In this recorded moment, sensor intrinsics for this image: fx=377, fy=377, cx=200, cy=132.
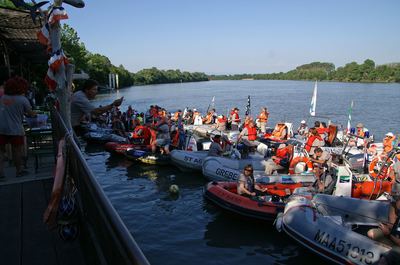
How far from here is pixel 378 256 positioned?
6535mm

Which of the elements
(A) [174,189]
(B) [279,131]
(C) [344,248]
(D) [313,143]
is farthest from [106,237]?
(B) [279,131]

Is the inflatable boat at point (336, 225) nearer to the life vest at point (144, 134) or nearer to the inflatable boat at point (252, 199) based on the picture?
the inflatable boat at point (252, 199)

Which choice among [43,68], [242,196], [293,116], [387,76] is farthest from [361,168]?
[387,76]

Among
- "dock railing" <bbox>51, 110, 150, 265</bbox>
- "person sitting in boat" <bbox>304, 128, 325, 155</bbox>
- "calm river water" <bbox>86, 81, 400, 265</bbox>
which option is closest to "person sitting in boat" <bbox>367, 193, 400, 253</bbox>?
"calm river water" <bbox>86, 81, 400, 265</bbox>

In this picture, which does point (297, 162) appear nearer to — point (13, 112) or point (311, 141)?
point (311, 141)

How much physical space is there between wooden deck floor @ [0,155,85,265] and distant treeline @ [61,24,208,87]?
23599mm

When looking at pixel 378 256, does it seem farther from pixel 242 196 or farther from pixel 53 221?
pixel 53 221

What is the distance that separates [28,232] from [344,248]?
18.5ft

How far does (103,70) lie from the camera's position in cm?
9631

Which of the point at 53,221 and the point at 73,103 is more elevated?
the point at 73,103

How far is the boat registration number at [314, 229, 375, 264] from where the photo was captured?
6707 mm

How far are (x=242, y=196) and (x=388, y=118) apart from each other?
1241 inches

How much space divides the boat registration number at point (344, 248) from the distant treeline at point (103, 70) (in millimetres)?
24006

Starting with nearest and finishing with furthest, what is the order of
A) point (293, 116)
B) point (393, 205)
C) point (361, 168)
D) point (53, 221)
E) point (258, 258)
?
1. point (53, 221)
2. point (393, 205)
3. point (258, 258)
4. point (361, 168)
5. point (293, 116)
